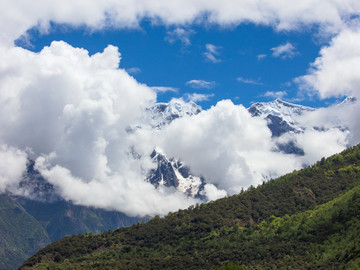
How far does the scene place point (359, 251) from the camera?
19475 cm

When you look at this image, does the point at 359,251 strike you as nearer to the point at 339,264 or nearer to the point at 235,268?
the point at 339,264

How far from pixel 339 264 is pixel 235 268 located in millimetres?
44485

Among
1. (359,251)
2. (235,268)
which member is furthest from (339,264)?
(235,268)

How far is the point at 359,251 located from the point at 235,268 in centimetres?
5308

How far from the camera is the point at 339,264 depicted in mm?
196500

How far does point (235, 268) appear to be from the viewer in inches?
7820

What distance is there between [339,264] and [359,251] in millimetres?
10085
